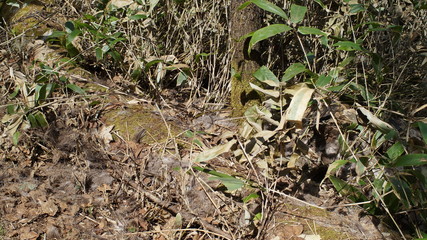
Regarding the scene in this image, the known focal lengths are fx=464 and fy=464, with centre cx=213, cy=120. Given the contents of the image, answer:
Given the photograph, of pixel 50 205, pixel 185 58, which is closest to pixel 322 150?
pixel 185 58

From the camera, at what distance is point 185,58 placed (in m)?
3.18

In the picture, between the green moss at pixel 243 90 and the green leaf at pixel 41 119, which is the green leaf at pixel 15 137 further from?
the green moss at pixel 243 90

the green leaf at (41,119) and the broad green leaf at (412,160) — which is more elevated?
Answer: the broad green leaf at (412,160)

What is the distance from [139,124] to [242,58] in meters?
0.75

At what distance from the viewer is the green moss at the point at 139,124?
2.78m

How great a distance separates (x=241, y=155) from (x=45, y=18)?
244 cm

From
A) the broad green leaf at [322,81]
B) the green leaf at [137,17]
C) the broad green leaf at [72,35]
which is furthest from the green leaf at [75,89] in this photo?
the broad green leaf at [322,81]

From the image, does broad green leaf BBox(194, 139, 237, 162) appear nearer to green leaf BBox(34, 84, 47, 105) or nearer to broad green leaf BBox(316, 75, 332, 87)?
broad green leaf BBox(316, 75, 332, 87)

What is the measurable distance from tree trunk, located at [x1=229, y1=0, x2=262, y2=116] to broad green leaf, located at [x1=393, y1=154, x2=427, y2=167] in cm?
103

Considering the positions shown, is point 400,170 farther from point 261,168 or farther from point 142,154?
point 142,154

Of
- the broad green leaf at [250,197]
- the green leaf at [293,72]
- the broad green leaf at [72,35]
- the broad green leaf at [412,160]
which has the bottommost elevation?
the broad green leaf at [250,197]

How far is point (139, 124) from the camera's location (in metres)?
2.86

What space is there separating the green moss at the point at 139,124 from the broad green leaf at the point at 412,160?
1.33m

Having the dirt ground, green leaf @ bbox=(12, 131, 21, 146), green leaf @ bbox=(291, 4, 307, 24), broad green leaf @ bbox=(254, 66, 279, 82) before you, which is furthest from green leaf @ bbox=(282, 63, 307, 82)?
green leaf @ bbox=(12, 131, 21, 146)
